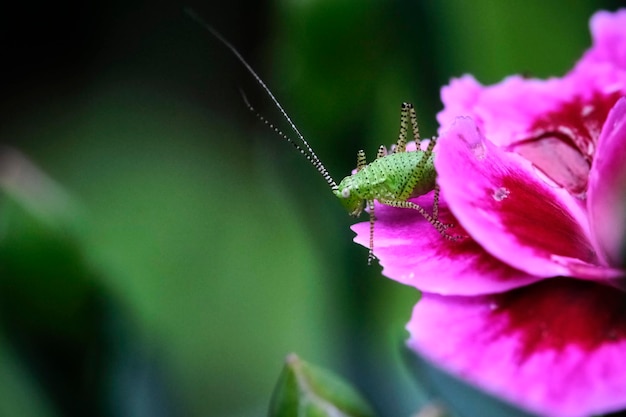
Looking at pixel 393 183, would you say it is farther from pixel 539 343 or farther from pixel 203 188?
pixel 203 188

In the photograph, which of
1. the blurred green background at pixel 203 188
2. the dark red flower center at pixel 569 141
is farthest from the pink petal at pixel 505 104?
the blurred green background at pixel 203 188

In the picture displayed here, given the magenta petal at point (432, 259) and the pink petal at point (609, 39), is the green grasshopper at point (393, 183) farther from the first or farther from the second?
the pink petal at point (609, 39)

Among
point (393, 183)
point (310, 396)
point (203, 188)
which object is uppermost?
point (203, 188)

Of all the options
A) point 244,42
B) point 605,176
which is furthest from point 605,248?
point 244,42

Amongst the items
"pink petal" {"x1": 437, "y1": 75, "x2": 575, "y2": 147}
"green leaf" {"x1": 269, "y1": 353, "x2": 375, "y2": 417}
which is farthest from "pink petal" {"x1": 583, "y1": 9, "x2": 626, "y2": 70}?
"green leaf" {"x1": 269, "y1": 353, "x2": 375, "y2": 417}

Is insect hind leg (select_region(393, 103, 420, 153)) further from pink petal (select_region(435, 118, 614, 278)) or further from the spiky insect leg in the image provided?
pink petal (select_region(435, 118, 614, 278))

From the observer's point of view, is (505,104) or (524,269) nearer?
(524,269)

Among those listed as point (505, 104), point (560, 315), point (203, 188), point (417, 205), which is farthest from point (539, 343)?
point (203, 188)
